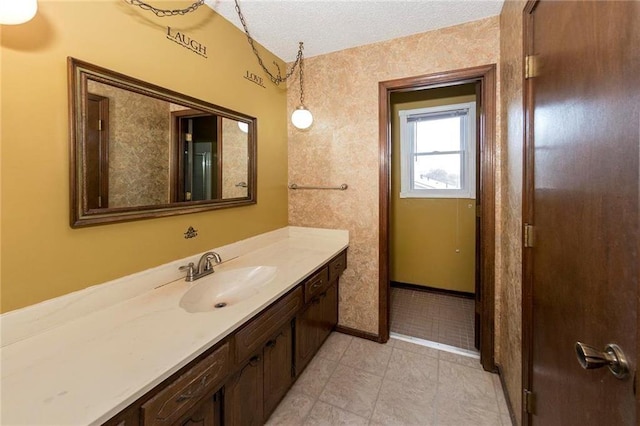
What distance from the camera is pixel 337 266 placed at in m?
2.11

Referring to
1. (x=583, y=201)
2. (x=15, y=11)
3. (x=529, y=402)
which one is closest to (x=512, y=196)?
(x=583, y=201)

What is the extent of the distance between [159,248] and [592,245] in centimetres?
175

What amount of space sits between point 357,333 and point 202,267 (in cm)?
150

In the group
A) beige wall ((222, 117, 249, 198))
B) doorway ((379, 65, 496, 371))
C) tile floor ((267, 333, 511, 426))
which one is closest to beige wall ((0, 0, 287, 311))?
beige wall ((222, 117, 249, 198))

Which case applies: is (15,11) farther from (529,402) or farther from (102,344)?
(529,402)

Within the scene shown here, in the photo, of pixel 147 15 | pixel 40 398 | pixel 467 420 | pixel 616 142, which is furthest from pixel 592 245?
pixel 147 15

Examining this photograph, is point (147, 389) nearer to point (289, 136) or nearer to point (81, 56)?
point (81, 56)

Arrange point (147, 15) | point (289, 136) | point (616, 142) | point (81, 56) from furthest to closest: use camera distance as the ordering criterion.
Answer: point (289, 136) → point (147, 15) → point (81, 56) → point (616, 142)

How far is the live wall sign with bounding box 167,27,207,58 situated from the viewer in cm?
142

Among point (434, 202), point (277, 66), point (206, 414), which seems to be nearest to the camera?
point (206, 414)

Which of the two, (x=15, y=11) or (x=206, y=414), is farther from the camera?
(x=206, y=414)

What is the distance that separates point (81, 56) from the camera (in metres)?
1.07

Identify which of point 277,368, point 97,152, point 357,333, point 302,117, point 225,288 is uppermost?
point 302,117

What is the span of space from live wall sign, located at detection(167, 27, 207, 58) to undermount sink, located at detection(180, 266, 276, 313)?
1335 mm
